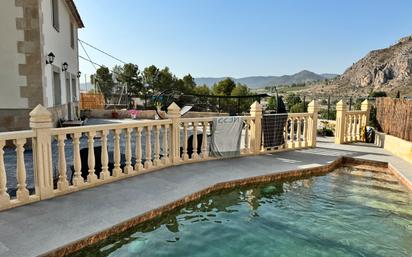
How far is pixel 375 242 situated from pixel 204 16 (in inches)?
526

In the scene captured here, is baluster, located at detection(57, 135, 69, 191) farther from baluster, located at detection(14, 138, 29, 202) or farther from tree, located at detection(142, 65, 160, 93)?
tree, located at detection(142, 65, 160, 93)

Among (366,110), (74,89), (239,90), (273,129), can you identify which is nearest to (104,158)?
(273,129)

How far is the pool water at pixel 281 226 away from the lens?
2.93m

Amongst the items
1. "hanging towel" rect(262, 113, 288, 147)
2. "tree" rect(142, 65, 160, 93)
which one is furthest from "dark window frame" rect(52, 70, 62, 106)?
"tree" rect(142, 65, 160, 93)

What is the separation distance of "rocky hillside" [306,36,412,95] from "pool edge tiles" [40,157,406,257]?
2612cm

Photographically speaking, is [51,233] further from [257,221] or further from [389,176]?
[389,176]

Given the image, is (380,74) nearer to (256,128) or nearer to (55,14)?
(256,128)

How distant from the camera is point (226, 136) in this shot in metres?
6.20

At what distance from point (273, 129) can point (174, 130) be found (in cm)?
262

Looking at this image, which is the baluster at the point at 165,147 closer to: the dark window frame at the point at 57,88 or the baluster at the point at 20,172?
the baluster at the point at 20,172

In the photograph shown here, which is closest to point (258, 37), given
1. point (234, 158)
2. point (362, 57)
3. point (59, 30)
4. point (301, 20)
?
point (301, 20)

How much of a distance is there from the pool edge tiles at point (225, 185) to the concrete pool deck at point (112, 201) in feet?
0.18

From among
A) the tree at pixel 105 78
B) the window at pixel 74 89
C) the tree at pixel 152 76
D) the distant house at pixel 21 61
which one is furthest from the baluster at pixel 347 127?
the tree at pixel 105 78

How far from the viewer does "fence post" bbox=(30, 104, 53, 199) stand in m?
3.52
